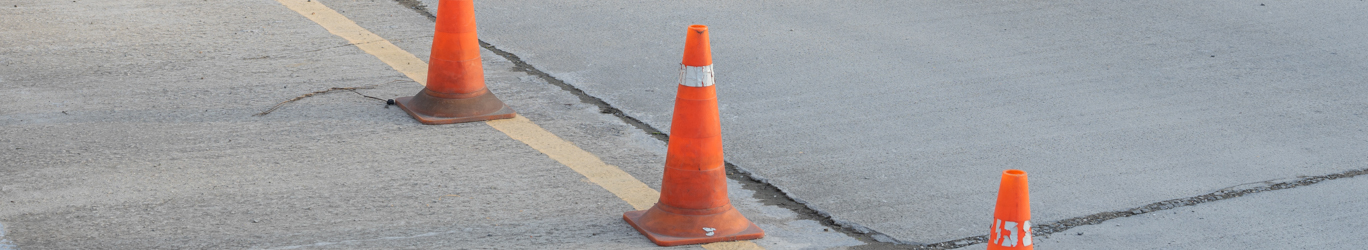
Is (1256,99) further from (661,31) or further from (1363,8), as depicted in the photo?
(661,31)

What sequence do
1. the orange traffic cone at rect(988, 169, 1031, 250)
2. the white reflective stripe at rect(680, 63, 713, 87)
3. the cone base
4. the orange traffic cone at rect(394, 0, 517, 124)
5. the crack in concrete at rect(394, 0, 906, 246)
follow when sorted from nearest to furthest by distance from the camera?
the orange traffic cone at rect(988, 169, 1031, 250) < the white reflective stripe at rect(680, 63, 713, 87) < the crack in concrete at rect(394, 0, 906, 246) < the orange traffic cone at rect(394, 0, 517, 124) < the cone base

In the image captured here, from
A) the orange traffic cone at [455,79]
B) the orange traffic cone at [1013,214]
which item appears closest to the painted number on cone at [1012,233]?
the orange traffic cone at [1013,214]

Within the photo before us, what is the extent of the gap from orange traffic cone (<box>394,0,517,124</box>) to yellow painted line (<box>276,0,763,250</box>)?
120 mm

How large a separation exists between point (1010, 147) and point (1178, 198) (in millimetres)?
797

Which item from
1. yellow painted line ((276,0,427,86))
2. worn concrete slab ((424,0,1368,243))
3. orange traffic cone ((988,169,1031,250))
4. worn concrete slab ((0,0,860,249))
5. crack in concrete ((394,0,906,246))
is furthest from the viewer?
yellow painted line ((276,0,427,86))

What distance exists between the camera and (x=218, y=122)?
215 inches

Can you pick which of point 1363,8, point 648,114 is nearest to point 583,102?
point 648,114

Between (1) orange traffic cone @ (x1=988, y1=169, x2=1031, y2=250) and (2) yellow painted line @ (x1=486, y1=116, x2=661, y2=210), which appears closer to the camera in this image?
(1) orange traffic cone @ (x1=988, y1=169, x2=1031, y2=250)

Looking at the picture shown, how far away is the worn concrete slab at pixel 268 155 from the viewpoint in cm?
413

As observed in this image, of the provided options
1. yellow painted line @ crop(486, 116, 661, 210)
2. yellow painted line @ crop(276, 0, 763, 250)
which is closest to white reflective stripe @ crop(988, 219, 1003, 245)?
yellow painted line @ crop(276, 0, 763, 250)

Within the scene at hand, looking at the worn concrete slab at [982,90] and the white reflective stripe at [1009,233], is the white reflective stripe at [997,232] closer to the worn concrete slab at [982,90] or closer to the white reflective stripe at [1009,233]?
the white reflective stripe at [1009,233]

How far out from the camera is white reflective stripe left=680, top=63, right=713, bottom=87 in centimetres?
391

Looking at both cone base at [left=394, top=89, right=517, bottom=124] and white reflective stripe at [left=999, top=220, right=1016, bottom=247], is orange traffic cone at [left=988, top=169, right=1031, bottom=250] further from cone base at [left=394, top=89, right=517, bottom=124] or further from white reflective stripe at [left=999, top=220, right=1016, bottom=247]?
cone base at [left=394, top=89, right=517, bottom=124]

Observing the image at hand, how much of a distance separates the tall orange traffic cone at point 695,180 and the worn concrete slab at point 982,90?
0.53 m
